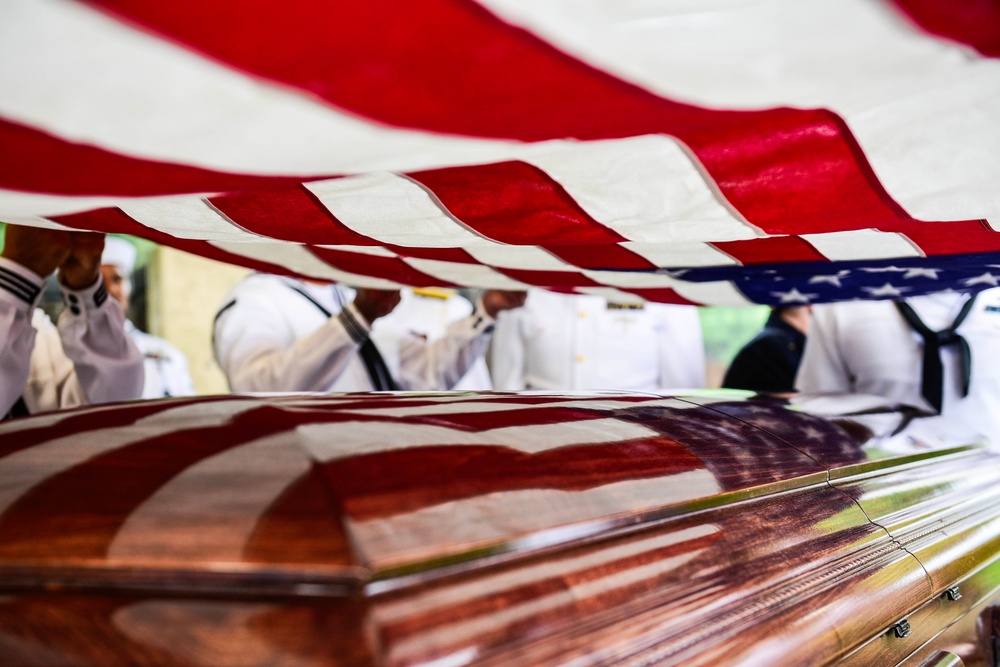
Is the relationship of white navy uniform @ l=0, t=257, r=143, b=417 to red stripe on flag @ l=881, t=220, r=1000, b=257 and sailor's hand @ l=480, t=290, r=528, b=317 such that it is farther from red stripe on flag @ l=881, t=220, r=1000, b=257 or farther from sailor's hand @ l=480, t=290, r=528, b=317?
red stripe on flag @ l=881, t=220, r=1000, b=257

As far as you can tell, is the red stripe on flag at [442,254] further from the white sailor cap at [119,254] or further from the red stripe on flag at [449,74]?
the white sailor cap at [119,254]

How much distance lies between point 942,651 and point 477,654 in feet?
3.33

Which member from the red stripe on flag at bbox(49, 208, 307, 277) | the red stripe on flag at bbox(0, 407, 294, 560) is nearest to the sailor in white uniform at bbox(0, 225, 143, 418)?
the red stripe on flag at bbox(49, 208, 307, 277)

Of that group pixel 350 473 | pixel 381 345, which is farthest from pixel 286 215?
pixel 381 345

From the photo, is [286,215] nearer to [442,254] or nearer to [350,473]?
[442,254]

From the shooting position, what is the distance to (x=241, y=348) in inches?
110

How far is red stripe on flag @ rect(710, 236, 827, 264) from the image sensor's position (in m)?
1.44

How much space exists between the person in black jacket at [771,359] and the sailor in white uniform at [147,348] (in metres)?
2.62

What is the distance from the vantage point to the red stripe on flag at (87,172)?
2.30ft

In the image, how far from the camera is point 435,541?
2.05ft

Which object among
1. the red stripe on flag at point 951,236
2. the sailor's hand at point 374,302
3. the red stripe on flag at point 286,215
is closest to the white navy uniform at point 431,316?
the sailor's hand at point 374,302

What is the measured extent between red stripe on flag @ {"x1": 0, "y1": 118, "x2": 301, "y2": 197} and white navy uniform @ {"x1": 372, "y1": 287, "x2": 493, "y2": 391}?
2.68m

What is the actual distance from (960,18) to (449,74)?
45 cm

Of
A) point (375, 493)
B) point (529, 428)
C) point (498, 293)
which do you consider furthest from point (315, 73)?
point (498, 293)
